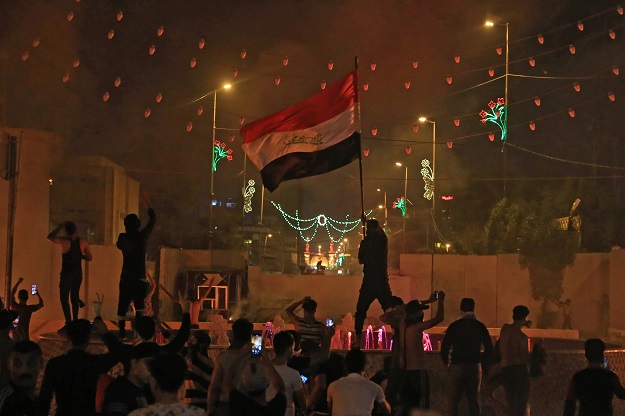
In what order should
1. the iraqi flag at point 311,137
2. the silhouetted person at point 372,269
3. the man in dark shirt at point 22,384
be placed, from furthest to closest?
the iraqi flag at point 311,137 < the silhouetted person at point 372,269 < the man in dark shirt at point 22,384

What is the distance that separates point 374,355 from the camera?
12.3 m

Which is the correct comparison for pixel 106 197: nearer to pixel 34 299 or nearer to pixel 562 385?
pixel 34 299

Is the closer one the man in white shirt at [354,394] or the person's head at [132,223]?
the man in white shirt at [354,394]

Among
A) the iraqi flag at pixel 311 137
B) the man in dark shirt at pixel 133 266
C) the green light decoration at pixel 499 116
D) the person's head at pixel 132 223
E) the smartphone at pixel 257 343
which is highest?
the green light decoration at pixel 499 116

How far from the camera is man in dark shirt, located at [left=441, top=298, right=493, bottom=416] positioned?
999 cm

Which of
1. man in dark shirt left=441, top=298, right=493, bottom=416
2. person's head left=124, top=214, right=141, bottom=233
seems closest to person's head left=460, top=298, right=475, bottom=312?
→ man in dark shirt left=441, top=298, right=493, bottom=416

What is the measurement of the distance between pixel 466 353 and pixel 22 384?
5501 mm

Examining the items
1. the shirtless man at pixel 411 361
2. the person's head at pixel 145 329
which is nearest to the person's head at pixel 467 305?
the shirtless man at pixel 411 361

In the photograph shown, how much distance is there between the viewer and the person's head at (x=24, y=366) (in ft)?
18.5

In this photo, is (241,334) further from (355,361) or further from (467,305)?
(467,305)

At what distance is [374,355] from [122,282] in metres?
3.38

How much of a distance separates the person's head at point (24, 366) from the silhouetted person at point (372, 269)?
710 cm

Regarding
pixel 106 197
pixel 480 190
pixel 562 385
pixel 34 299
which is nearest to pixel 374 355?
pixel 562 385

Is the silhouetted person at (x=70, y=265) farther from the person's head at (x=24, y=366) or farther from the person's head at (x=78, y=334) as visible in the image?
the person's head at (x=24, y=366)
